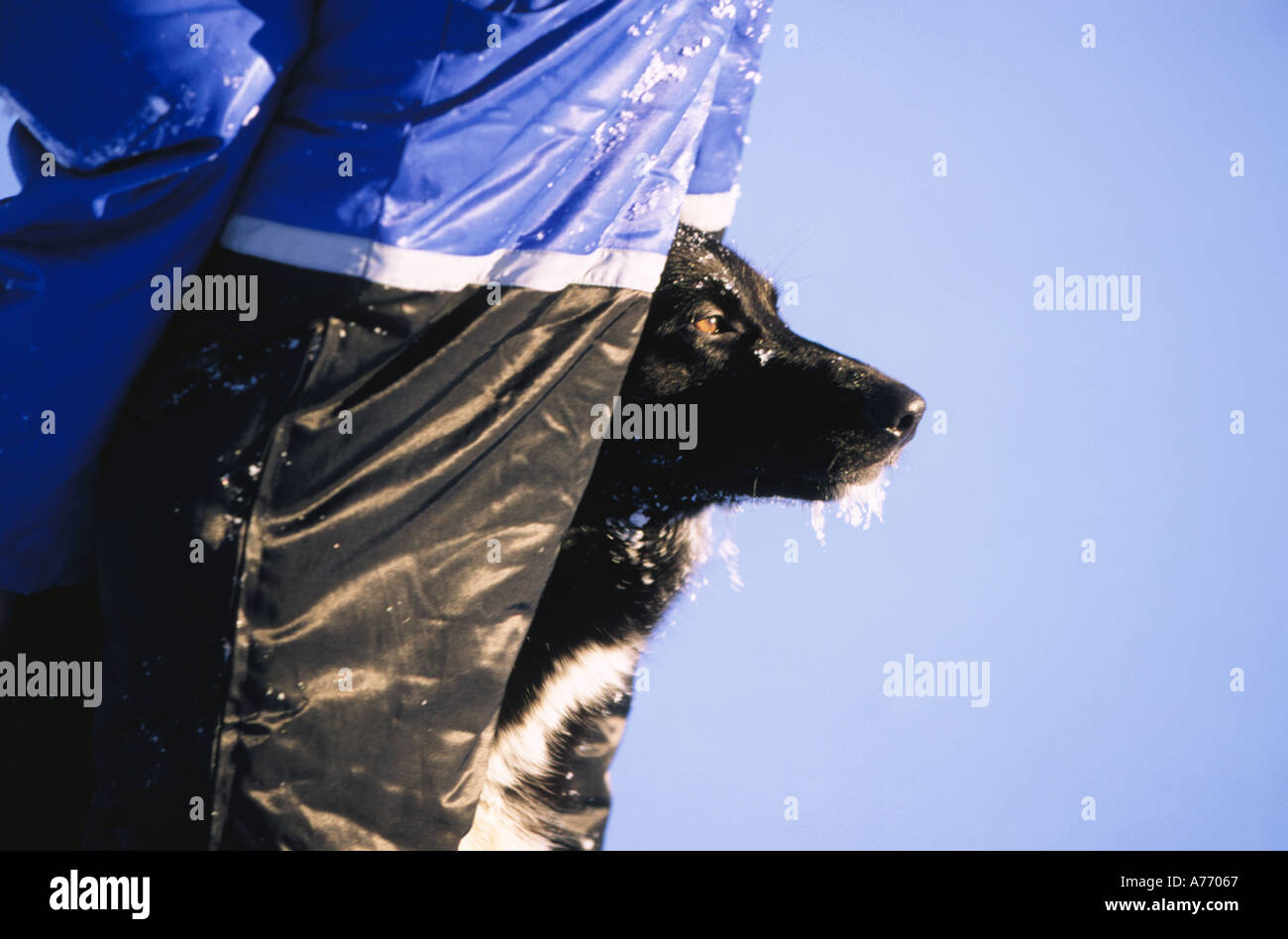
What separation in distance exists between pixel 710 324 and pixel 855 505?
501mm

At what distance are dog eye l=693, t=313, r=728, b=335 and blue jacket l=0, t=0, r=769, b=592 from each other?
31.6 inches

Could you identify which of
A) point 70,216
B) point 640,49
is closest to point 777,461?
point 640,49

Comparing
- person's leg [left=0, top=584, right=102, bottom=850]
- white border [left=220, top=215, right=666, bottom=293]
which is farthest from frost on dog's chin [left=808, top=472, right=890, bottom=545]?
person's leg [left=0, top=584, right=102, bottom=850]

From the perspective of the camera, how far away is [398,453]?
1.34 meters

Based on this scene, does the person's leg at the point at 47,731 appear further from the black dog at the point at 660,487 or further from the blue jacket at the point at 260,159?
the black dog at the point at 660,487

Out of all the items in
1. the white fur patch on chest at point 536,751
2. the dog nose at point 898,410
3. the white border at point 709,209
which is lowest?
the white fur patch on chest at point 536,751

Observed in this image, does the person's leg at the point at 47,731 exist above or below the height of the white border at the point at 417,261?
below

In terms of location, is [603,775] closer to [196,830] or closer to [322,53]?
[196,830]

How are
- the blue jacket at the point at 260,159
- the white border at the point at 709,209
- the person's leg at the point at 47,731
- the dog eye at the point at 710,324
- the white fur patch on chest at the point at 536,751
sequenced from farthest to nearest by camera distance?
the dog eye at the point at 710,324, the white border at the point at 709,209, the white fur patch on chest at the point at 536,751, the person's leg at the point at 47,731, the blue jacket at the point at 260,159

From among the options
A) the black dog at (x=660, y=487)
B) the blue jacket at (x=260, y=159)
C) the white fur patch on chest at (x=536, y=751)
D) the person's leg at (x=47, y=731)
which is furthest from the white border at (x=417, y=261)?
the white fur patch on chest at (x=536, y=751)

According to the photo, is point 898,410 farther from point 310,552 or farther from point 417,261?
point 310,552

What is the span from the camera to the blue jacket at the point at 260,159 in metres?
1.27

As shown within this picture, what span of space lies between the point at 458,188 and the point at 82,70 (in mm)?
479

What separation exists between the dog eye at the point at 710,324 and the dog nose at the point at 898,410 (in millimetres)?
367
